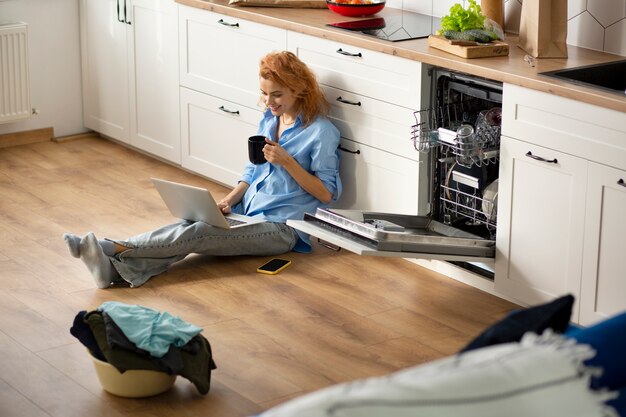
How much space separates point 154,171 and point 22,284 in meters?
1.54

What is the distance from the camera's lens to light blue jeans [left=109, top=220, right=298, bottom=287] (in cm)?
409

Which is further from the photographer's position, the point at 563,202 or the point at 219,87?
the point at 219,87

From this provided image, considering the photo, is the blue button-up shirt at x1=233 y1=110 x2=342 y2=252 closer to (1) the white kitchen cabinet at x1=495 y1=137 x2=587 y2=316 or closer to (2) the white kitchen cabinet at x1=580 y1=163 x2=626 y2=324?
(1) the white kitchen cabinet at x1=495 y1=137 x2=587 y2=316

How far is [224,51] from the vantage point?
4902 mm

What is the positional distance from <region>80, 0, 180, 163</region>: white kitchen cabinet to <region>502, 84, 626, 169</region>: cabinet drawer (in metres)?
2.11

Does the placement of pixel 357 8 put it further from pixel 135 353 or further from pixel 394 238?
pixel 135 353

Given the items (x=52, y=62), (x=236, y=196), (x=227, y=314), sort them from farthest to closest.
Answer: (x=52, y=62) → (x=236, y=196) → (x=227, y=314)

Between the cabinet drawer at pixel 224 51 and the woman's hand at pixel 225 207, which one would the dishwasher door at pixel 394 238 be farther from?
the cabinet drawer at pixel 224 51

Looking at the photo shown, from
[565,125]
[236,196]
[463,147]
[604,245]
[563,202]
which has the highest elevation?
[565,125]

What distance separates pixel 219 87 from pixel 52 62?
1418 mm

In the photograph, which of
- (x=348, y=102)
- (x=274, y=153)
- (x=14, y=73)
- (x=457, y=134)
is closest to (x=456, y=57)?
(x=457, y=134)

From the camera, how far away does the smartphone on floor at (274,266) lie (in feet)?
13.7

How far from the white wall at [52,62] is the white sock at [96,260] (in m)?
2.09

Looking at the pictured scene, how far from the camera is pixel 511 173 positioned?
3.75 metres
